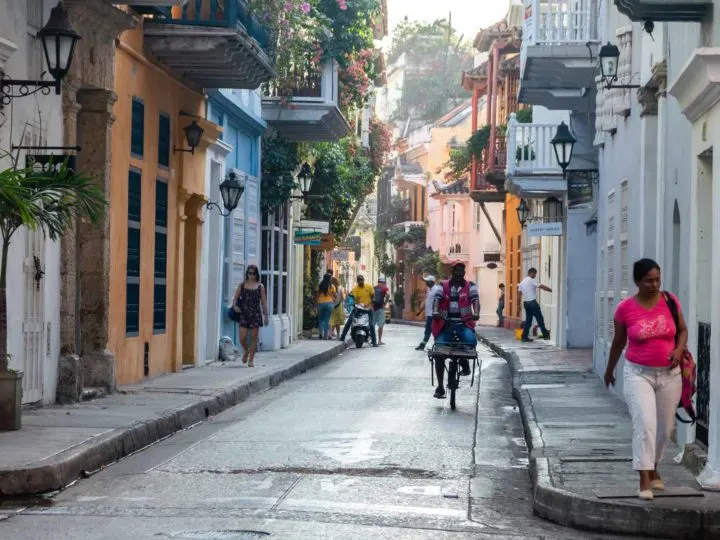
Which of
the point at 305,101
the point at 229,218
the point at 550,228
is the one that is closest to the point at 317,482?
the point at 229,218

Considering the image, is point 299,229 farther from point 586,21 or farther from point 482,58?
point 482,58

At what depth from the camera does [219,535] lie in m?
8.49

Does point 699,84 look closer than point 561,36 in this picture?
Yes

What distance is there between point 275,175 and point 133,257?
11376 millimetres

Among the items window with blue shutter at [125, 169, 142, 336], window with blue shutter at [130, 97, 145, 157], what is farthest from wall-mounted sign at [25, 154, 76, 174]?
window with blue shutter at [130, 97, 145, 157]

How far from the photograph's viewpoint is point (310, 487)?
34.9ft

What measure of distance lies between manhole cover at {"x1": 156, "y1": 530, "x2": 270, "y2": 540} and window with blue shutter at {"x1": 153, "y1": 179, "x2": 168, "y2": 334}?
41.7 ft

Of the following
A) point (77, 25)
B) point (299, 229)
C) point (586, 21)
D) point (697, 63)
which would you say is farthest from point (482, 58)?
point (697, 63)

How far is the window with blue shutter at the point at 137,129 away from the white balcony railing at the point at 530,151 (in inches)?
497

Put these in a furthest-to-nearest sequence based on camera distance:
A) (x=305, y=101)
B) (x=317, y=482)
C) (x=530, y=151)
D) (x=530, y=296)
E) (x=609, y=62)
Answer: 1. (x=530, y=296)
2. (x=530, y=151)
3. (x=305, y=101)
4. (x=609, y=62)
5. (x=317, y=482)

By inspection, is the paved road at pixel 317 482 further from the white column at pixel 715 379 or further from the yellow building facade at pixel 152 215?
the yellow building facade at pixel 152 215

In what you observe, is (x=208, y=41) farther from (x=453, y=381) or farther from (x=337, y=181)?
(x=337, y=181)

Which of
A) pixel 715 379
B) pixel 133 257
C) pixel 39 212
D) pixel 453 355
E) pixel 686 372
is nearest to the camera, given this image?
pixel 686 372

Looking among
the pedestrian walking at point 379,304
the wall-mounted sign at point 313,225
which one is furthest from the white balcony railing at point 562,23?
the pedestrian walking at point 379,304
